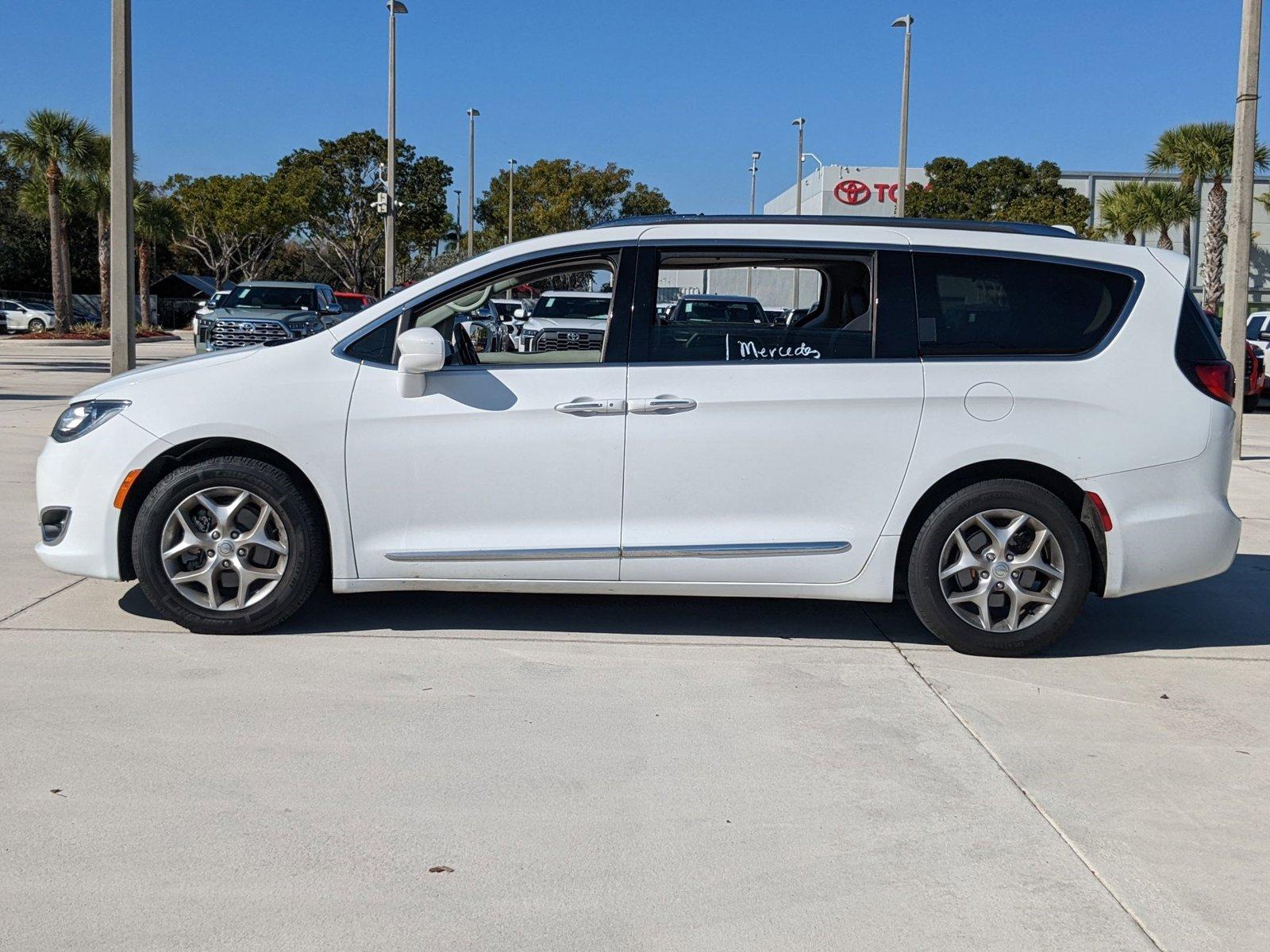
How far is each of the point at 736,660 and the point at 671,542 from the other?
0.58 m

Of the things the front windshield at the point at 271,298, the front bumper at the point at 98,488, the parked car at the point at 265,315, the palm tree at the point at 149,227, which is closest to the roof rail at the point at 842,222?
the front bumper at the point at 98,488

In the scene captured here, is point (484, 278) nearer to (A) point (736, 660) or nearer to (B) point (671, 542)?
(B) point (671, 542)

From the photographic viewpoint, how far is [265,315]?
2164cm

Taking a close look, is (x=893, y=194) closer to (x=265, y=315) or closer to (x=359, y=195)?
(x=359, y=195)

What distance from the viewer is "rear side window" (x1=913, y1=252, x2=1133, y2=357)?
5879 millimetres

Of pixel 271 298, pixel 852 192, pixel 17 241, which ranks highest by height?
pixel 852 192

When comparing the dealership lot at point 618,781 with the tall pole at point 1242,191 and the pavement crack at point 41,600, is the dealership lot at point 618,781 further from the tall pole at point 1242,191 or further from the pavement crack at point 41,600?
the tall pole at point 1242,191

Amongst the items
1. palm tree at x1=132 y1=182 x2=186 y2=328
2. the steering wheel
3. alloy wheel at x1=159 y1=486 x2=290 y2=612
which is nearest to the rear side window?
the steering wheel

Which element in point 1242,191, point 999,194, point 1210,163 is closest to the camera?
point 1242,191

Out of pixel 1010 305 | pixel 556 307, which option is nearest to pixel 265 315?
pixel 556 307

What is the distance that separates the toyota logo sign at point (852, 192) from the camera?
5866cm

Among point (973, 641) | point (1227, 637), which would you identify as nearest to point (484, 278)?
point (973, 641)

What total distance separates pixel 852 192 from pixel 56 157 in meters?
32.1

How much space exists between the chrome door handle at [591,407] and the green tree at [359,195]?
5679 centimetres
